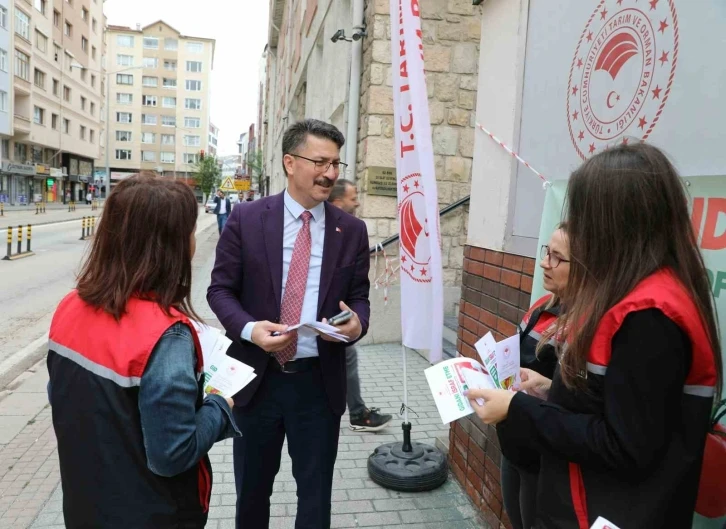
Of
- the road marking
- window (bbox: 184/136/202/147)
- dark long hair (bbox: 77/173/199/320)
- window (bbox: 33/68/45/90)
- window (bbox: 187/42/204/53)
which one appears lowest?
the road marking

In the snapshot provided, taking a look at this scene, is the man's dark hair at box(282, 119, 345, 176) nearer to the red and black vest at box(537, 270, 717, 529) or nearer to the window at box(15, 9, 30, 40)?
the red and black vest at box(537, 270, 717, 529)

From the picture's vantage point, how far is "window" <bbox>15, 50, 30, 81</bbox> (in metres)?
40.3

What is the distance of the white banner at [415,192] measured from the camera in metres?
3.38

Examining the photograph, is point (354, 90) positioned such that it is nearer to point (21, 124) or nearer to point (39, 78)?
point (21, 124)

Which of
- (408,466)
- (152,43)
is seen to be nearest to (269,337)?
(408,466)

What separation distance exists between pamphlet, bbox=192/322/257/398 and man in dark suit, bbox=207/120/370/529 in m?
0.46

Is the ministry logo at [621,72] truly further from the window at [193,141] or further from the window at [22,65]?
the window at [193,141]

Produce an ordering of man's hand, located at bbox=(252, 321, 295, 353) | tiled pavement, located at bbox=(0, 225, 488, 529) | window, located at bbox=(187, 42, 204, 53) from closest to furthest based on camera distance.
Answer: man's hand, located at bbox=(252, 321, 295, 353), tiled pavement, located at bbox=(0, 225, 488, 529), window, located at bbox=(187, 42, 204, 53)

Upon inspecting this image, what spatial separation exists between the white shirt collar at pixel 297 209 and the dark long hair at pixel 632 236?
57.9 inches

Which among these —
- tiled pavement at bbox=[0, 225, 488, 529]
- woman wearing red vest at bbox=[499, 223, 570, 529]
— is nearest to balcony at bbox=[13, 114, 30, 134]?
tiled pavement at bbox=[0, 225, 488, 529]

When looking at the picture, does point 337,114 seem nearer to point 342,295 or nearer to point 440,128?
point 440,128

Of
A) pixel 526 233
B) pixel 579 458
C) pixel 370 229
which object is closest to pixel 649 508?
pixel 579 458

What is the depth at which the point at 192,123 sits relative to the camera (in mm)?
78438

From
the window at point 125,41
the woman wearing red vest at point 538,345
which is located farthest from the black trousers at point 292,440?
the window at point 125,41
